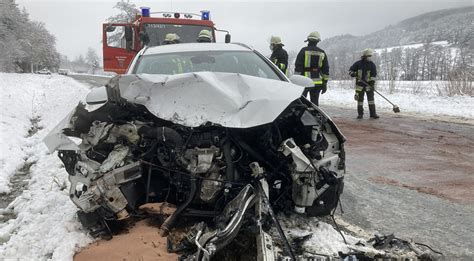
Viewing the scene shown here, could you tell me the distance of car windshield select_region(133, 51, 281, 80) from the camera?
4.22 m

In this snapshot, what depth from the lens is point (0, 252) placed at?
306 centimetres

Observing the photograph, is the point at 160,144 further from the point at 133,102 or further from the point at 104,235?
the point at 104,235

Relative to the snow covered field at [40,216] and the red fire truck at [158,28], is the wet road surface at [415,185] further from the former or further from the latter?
the red fire truck at [158,28]

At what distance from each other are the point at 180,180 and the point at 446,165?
4504 millimetres

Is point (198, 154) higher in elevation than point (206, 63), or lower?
lower

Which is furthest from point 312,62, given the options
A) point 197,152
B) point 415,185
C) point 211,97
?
point 197,152

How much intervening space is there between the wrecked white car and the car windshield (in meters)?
0.91

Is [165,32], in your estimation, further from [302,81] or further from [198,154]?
[198,154]

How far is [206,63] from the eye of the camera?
431 centimetres

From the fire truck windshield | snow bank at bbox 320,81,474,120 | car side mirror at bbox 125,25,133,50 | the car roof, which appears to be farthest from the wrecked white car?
snow bank at bbox 320,81,474,120

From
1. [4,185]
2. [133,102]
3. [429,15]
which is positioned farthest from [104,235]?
[429,15]

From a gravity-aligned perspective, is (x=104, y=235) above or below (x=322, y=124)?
below

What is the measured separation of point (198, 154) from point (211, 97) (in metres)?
0.45

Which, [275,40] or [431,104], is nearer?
[275,40]
